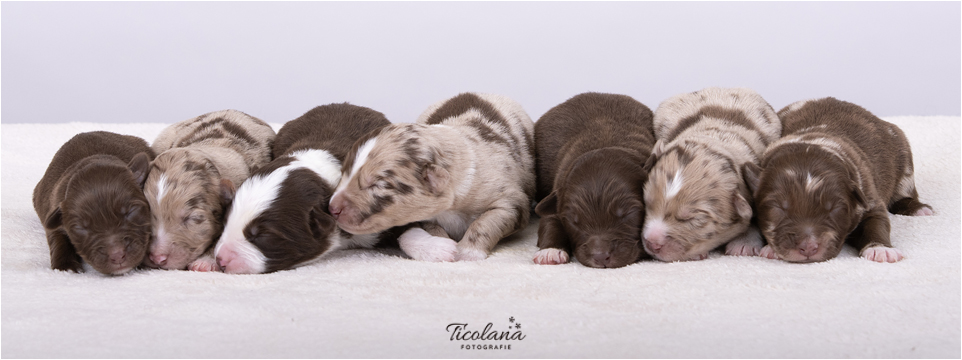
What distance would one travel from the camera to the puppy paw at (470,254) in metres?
4.88

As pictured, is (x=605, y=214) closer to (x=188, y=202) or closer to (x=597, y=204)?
(x=597, y=204)

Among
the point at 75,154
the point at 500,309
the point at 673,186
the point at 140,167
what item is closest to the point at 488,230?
the point at 673,186

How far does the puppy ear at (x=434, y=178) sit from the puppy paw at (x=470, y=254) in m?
0.42

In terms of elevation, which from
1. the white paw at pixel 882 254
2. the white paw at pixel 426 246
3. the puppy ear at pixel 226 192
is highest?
the puppy ear at pixel 226 192

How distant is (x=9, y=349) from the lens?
10.1 ft

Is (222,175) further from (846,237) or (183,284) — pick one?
(846,237)

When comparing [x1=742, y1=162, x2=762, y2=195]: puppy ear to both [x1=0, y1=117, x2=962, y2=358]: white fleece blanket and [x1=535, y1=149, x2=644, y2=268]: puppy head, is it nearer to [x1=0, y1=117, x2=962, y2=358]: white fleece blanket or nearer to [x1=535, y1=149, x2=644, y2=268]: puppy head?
[x1=0, y1=117, x2=962, y2=358]: white fleece blanket

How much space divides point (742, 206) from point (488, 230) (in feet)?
5.31

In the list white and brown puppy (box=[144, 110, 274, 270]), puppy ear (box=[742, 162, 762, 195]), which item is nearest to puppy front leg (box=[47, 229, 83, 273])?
white and brown puppy (box=[144, 110, 274, 270])

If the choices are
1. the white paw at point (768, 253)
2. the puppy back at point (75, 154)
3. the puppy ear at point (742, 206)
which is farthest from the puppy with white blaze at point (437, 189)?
the puppy back at point (75, 154)

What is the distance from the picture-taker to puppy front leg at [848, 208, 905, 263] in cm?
435

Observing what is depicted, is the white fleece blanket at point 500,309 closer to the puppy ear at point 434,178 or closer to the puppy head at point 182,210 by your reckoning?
the puppy head at point 182,210

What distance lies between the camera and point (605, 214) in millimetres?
4496

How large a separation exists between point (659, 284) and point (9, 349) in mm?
2974
